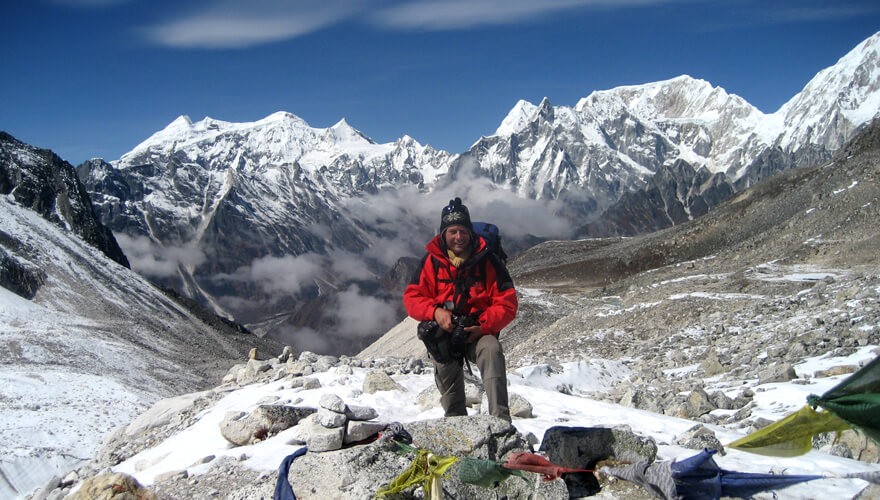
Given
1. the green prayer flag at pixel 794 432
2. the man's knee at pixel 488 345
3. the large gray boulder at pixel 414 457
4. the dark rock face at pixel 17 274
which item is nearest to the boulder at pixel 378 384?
the man's knee at pixel 488 345

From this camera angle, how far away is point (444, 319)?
751cm

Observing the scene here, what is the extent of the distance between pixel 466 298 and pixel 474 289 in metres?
0.14

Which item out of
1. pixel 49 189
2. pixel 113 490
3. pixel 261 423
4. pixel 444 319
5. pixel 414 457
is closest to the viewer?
pixel 414 457

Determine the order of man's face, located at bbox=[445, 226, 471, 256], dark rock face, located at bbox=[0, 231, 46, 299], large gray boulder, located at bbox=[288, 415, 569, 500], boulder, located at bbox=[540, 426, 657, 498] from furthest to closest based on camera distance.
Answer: dark rock face, located at bbox=[0, 231, 46, 299], man's face, located at bbox=[445, 226, 471, 256], boulder, located at bbox=[540, 426, 657, 498], large gray boulder, located at bbox=[288, 415, 569, 500]

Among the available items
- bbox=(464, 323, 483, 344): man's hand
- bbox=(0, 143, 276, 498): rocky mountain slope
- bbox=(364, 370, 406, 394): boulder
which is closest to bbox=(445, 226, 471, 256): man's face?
bbox=(464, 323, 483, 344): man's hand

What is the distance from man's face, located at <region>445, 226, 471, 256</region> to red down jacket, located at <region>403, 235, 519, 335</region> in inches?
5.6

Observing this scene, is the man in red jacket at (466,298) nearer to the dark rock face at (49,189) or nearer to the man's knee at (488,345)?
the man's knee at (488,345)

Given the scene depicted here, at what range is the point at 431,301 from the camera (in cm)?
779

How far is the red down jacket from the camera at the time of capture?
750cm

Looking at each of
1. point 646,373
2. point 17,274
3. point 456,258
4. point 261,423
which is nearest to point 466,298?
point 456,258

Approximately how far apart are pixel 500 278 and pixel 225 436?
475cm

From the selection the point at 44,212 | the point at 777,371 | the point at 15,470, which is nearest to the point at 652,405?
the point at 777,371

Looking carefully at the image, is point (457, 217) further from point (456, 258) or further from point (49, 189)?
point (49, 189)

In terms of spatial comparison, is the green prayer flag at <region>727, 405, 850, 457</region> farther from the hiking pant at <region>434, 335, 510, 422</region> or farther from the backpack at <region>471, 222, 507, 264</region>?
the backpack at <region>471, 222, 507, 264</region>
